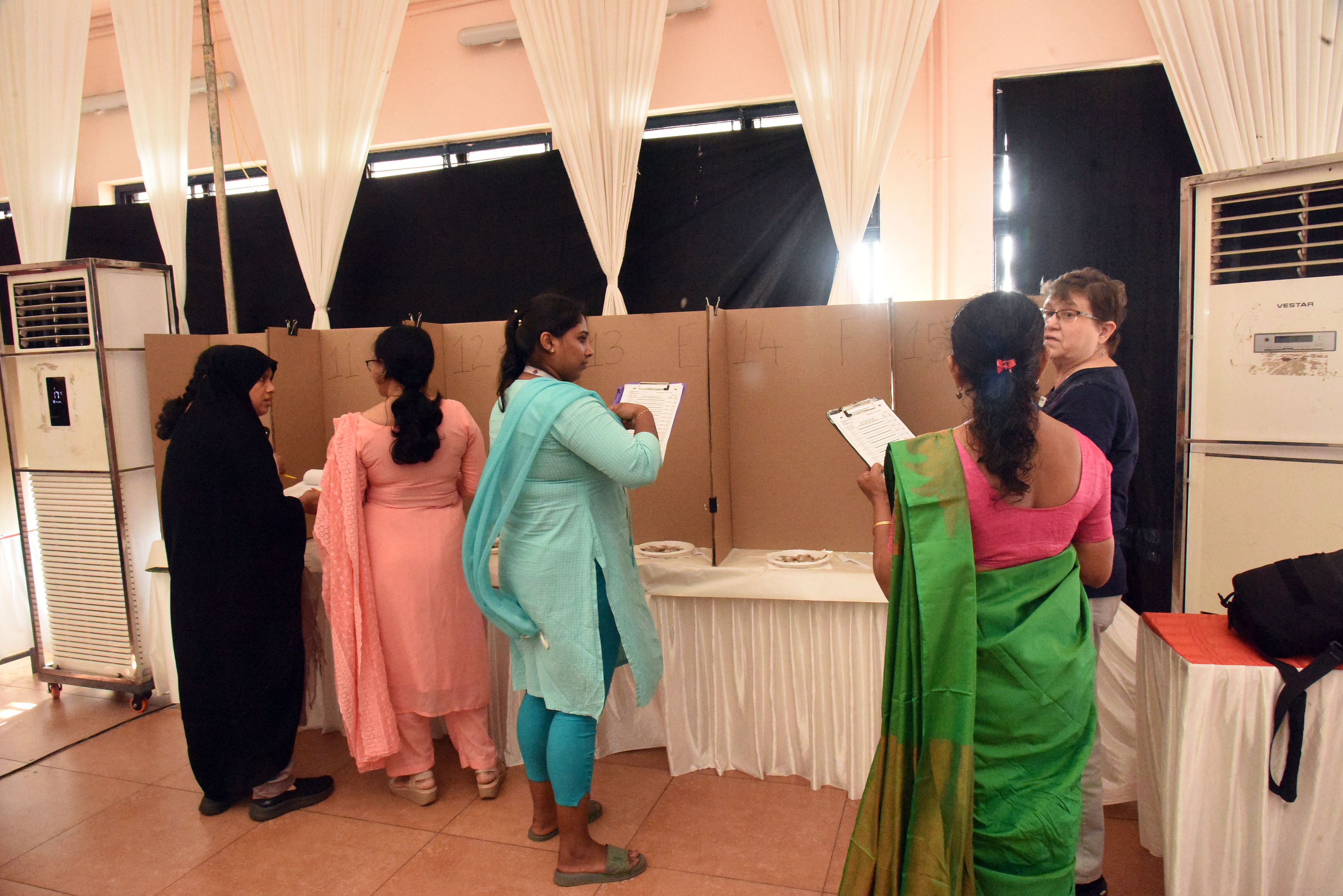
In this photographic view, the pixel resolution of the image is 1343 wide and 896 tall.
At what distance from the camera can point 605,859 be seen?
5.96 feet

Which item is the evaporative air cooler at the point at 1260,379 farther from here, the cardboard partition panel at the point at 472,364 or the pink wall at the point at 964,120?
the cardboard partition panel at the point at 472,364

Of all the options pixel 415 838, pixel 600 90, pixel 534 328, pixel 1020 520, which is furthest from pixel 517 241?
pixel 1020 520

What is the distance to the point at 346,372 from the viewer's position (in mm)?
3059

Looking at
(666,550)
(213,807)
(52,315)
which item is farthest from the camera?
(52,315)

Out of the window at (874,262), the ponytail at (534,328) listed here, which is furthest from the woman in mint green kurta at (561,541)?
the window at (874,262)

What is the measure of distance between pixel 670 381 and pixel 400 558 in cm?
99

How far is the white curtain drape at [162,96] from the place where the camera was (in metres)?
3.36

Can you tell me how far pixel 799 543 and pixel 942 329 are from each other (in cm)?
80

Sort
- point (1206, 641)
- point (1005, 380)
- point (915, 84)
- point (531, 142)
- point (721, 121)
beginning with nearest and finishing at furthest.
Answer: point (1005, 380) → point (1206, 641) → point (915, 84) → point (721, 121) → point (531, 142)

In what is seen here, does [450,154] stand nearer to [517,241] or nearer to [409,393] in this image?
[517,241]

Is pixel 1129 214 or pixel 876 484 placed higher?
pixel 1129 214

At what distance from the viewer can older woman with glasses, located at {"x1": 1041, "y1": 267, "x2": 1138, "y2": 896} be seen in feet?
5.05

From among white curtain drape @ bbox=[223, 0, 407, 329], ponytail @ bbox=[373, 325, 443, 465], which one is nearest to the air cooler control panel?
ponytail @ bbox=[373, 325, 443, 465]

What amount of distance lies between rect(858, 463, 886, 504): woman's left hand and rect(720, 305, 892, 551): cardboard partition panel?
1106 millimetres
